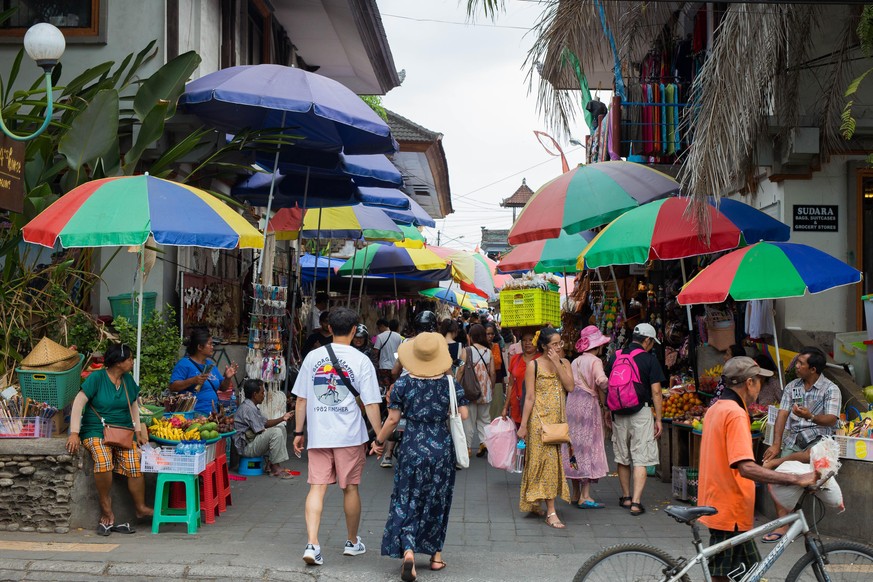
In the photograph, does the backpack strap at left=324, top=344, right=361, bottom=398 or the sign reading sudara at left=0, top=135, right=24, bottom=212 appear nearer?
the sign reading sudara at left=0, top=135, right=24, bottom=212

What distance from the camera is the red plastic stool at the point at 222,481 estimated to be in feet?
29.3

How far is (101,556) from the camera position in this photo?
23.6ft

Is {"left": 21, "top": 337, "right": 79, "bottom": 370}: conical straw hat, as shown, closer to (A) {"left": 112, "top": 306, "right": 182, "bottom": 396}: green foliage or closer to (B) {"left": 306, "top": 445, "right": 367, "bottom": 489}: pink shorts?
(A) {"left": 112, "top": 306, "right": 182, "bottom": 396}: green foliage

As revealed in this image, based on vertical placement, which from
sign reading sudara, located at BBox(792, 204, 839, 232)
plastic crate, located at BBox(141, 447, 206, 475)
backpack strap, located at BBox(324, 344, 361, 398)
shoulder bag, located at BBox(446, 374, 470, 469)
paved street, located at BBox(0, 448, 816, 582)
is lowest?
paved street, located at BBox(0, 448, 816, 582)

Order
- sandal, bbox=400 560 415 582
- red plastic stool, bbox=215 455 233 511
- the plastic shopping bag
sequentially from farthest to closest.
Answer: the plastic shopping bag → red plastic stool, bbox=215 455 233 511 → sandal, bbox=400 560 415 582

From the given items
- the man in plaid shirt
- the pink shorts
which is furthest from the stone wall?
the man in plaid shirt

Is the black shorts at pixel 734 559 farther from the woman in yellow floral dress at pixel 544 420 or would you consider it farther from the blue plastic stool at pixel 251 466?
the blue plastic stool at pixel 251 466

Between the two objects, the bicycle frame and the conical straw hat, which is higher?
the conical straw hat

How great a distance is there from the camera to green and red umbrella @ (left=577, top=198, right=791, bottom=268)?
32.1ft

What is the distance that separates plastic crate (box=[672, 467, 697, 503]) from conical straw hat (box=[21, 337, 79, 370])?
234 inches

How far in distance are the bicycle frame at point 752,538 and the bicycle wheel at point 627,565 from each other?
5.3 inches

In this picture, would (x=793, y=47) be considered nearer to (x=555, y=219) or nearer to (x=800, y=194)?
(x=800, y=194)

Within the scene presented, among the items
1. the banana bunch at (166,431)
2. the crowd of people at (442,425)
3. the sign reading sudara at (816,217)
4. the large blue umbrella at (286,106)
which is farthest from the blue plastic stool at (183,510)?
the sign reading sudara at (816,217)

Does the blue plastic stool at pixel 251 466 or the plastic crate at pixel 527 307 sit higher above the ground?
the plastic crate at pixel 527 307
